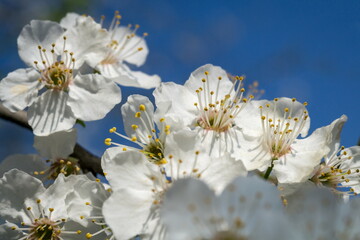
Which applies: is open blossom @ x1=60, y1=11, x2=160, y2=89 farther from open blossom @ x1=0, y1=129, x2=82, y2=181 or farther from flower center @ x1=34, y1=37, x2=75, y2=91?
open blossom @ x1=0, y1=129, x2=82, y2=181

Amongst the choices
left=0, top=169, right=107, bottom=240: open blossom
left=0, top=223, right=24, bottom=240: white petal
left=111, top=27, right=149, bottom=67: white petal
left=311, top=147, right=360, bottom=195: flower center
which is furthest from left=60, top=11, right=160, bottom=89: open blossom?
left=311, top=147, right=360, bottom=195: flower center

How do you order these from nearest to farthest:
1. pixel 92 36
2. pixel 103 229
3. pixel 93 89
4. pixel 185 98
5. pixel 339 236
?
1. pixel 339 236
2. pixel 103 229
3. pixel 185 98
4. pixel 93 89
5. pixel 92 36

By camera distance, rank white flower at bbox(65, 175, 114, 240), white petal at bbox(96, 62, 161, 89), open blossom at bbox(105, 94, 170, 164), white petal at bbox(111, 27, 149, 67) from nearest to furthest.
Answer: white flower at bbox(65, 175, 114, 240), open blossom at bbox(105, 94, 170, 164), white petal at bbox(96, 62, 161, 89), white petal at bbox(111, 27, 149, 67)

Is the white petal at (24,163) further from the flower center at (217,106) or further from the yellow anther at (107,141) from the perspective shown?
the flower center at (217,106)

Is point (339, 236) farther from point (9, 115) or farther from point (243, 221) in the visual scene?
point (9, 115)

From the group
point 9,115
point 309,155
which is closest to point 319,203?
point 309,155

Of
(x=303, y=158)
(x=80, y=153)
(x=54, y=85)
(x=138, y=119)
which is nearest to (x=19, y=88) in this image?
(x=54, y=85)

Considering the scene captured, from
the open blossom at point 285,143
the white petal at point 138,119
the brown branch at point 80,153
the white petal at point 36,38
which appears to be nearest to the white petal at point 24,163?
the brown branch at point 80,153
